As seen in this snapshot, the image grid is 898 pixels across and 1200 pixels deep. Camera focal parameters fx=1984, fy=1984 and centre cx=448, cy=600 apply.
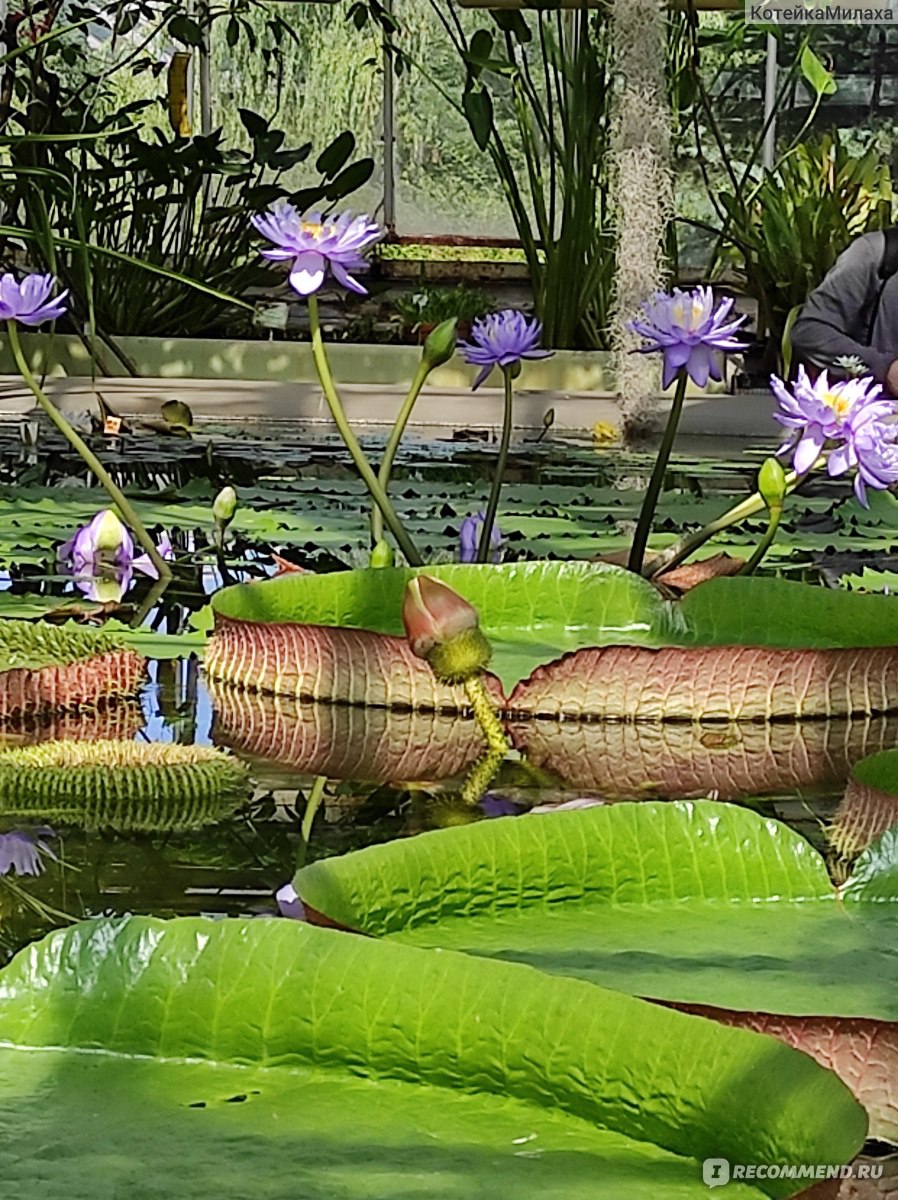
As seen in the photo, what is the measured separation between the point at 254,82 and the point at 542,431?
6080mm

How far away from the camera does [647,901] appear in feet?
3.93

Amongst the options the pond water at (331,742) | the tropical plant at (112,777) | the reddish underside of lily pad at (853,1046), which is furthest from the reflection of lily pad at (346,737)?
the reddish underside of lily pad at (853,1046)

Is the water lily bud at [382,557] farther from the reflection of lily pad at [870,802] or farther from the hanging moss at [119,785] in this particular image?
the reflection of lily pad at [870,802]

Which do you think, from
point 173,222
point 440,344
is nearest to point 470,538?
point 440,344

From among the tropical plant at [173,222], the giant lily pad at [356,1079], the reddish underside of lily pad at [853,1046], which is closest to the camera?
the giant lily pad at [356,1079]

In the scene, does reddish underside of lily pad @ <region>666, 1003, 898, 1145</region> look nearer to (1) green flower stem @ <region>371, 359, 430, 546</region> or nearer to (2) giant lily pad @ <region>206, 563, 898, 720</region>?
(2) giant lily pad @ <region>206, 563, 898, 720</region>

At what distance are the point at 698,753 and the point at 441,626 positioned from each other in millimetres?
277

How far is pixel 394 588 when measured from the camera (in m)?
1.96

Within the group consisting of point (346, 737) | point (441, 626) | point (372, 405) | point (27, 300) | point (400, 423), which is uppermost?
point (27, 300)

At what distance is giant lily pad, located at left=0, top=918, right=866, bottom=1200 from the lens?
31.5 inches

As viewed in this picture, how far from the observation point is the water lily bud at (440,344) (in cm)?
193

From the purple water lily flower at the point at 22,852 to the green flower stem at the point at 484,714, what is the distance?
1.34ft

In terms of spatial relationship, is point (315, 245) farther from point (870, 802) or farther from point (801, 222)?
point (801, 222)

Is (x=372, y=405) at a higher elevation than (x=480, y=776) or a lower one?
lower
